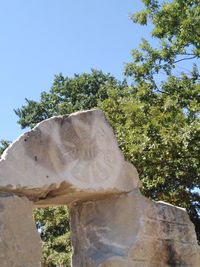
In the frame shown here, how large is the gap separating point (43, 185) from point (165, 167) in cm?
547

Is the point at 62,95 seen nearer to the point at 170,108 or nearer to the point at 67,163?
the point at 170,108

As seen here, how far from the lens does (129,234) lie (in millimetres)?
4895

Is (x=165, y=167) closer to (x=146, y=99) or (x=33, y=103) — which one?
(x=146, y=99)

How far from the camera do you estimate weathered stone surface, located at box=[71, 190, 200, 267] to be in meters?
4.80

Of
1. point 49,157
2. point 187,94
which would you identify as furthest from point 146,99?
point 49,157

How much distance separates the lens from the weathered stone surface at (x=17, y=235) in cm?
397

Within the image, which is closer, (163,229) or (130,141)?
(163,229)

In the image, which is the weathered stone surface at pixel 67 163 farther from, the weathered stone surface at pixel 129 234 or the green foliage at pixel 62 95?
the green foliage at pixel 62 95

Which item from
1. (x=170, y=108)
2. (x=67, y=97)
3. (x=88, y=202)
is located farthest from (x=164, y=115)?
(x=67, y=97)

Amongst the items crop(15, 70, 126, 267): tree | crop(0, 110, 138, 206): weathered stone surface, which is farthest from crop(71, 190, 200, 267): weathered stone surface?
crop(15, 70, 126, 267): tree

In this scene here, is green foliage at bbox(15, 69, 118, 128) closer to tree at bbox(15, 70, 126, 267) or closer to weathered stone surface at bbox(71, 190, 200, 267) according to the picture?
tree at bbox(15, 70, 126, 267)

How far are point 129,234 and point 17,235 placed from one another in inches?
50.0

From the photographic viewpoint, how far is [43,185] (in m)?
4.32

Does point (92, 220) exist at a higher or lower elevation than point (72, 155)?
lower
